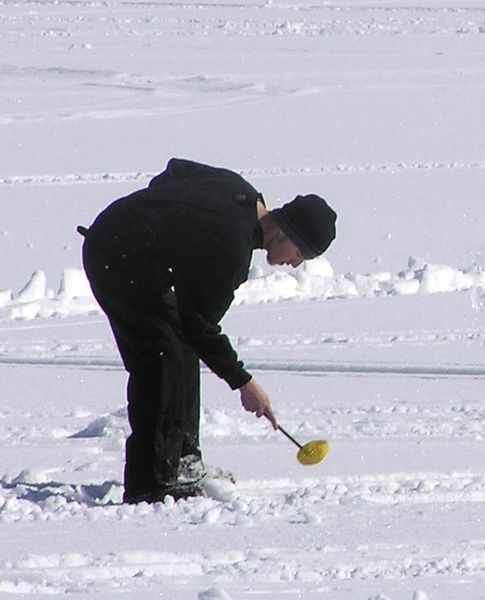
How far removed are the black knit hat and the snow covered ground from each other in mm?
743

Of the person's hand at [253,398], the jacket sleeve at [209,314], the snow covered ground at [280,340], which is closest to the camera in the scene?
the snow covered ground at [280,340]

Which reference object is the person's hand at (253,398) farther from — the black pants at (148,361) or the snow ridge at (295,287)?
the snow ridge at (295,287)

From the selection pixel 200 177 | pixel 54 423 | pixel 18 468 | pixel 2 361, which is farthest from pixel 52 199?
pixel 200 177

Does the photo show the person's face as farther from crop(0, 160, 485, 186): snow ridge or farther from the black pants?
crop(0, 160, 485, 186): snow ridge

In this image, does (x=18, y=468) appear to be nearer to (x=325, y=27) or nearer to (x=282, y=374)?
(x=282, y=374)

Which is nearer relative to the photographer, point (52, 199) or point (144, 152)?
point (52, 199)

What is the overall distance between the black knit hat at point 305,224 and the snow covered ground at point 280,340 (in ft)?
2.44

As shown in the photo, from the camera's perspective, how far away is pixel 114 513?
4379mm

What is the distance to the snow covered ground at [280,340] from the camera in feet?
12.9

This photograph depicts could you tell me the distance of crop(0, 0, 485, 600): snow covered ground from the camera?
12.9 ft

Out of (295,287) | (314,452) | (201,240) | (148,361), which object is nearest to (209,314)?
(201,240)

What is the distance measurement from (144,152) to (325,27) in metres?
8.43

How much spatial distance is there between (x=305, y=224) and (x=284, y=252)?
0.35 feet

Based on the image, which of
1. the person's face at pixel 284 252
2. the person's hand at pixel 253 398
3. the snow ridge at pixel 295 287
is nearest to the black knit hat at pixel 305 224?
the person's face at pixel 284 252
